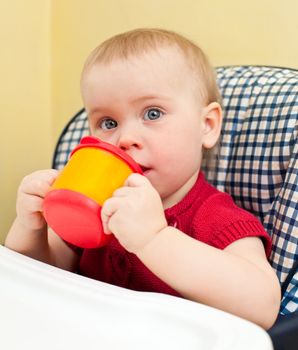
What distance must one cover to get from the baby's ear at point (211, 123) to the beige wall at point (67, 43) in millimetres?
327

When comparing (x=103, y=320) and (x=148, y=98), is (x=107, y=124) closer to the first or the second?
(x=148, y=98)

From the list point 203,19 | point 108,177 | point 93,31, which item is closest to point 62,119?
point 93,31

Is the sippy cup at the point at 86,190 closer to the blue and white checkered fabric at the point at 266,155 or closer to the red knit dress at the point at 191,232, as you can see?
the red knit dress at the point at 191,232

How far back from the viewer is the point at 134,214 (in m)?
0.66

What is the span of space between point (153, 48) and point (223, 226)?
1.05ft

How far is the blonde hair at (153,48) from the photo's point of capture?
2.86 feet

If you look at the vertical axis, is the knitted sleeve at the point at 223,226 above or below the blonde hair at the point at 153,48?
below

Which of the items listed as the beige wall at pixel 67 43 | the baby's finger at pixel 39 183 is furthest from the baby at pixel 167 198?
the beige wall at pixel 67 43

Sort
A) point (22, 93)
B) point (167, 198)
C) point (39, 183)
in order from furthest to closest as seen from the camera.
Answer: point (22, 93) < point (167, 198) < point (39, 183)

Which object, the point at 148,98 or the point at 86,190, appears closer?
the point at 86,190

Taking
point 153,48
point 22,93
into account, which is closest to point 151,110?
point 153,48

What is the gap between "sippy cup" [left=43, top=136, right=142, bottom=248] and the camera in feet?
2.10

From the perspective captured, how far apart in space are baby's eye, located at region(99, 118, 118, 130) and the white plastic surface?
0.94 feet

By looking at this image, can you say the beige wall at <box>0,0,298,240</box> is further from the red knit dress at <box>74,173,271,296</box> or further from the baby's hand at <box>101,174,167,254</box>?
the baby's hand at <box>101,174,167,254</box>
